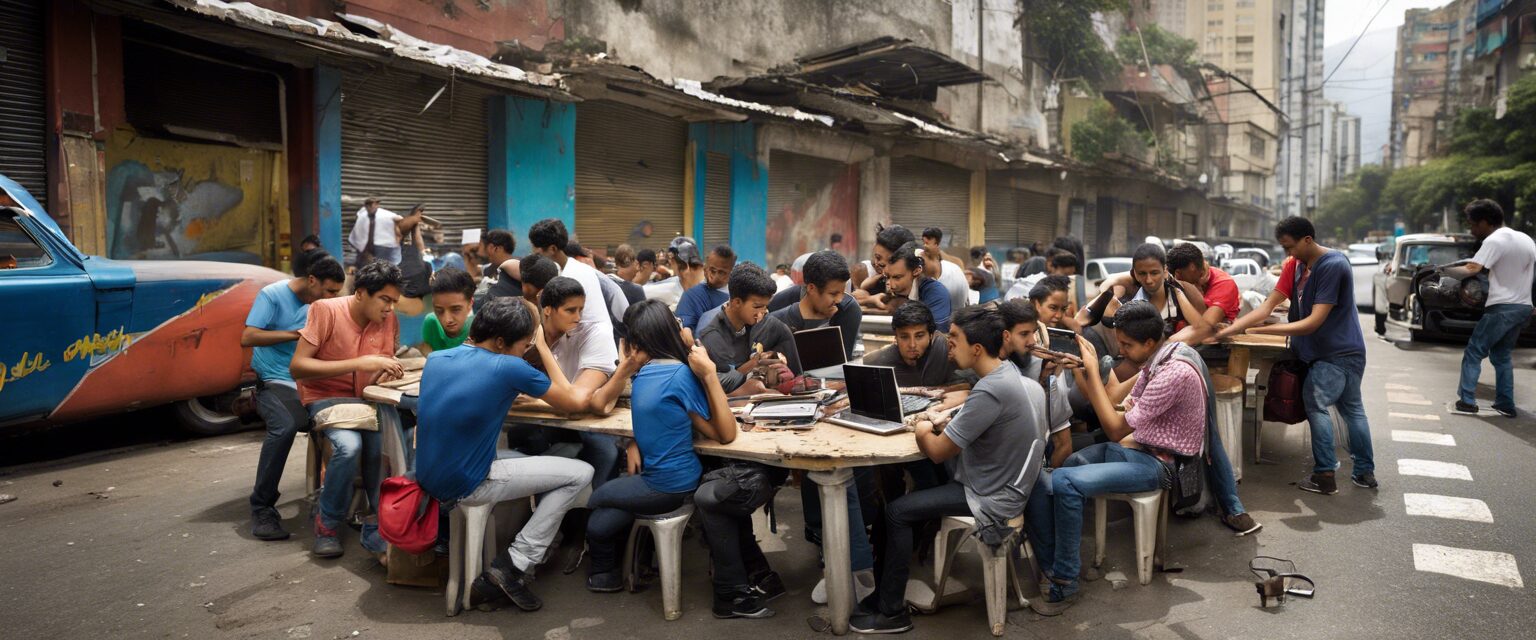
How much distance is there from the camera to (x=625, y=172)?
547 inches

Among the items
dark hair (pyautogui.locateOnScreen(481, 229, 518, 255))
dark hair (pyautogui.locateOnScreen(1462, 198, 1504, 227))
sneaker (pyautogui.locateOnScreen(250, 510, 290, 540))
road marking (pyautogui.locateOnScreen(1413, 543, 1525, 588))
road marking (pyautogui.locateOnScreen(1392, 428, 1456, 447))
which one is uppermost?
dark hair (pyautogui.locateOnScreen(1462, 198, 1504, 227))

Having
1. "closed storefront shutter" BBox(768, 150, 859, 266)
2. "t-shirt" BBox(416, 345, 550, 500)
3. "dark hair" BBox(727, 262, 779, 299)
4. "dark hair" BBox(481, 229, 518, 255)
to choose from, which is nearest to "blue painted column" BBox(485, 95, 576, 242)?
"closed storefront shutter" BBox(768, 150, 859, 266)

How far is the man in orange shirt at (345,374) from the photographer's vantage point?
15.3ft

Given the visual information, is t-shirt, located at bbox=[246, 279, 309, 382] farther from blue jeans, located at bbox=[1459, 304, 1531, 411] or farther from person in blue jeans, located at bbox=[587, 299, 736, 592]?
blue jeans, located at bbox=[1459, 304, 1531, 411]

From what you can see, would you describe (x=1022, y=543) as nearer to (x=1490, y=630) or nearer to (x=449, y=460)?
(x=1490, y=630)

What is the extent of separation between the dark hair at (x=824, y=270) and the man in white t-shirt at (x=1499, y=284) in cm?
566

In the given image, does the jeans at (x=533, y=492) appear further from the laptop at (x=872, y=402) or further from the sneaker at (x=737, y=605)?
the laptop at (x=872, y=402)

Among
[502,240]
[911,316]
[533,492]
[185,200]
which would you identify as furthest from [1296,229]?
[185,200]

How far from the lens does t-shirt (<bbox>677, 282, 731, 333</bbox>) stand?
6.05m

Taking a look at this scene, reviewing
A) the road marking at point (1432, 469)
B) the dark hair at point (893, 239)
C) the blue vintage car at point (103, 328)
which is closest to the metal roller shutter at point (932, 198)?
the dark hair at point (893, 239)

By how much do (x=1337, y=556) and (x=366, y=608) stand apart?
4.55 metres

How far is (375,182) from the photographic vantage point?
34.4 ft

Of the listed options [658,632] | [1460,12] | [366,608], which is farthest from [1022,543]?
[1460,12]

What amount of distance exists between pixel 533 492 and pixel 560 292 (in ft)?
3.23
